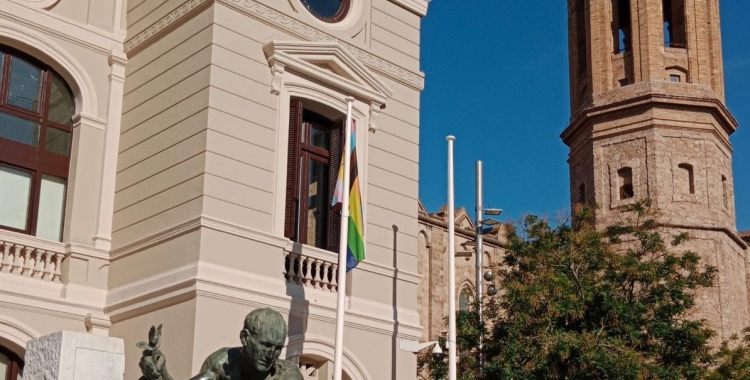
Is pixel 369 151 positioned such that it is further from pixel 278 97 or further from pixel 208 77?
pixel 208 77

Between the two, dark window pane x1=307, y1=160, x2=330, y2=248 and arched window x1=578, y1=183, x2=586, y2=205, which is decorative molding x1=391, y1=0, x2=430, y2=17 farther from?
arched window x1=578, y1=183, x2=586, y2=205

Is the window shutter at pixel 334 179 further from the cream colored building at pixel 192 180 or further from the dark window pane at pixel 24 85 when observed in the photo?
the dark window pane at pixel 24 85

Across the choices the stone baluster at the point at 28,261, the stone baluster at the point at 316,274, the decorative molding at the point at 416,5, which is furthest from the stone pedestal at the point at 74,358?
the decorative molding at the point at 416,5

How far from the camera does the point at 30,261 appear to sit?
17.3m

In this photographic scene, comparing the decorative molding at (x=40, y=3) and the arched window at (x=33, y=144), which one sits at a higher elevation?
the decorative molding at (x=40, y=3)

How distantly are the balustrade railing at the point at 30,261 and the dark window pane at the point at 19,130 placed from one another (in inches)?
76.6

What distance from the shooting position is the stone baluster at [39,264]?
1727 cm

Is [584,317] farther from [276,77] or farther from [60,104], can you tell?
[60,104]

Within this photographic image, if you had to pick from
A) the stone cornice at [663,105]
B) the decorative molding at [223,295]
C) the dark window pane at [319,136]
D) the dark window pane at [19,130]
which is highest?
the stone cornice at [663,105]

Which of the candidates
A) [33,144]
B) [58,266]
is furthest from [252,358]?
[33,144]

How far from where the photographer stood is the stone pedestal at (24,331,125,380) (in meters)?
9.05

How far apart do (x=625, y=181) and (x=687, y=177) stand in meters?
2.92

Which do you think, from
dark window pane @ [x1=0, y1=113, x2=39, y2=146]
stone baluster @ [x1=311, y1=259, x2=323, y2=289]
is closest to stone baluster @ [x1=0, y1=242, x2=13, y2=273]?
dark window pane @ [x1=0, y1=113, x2=39, y2=146]

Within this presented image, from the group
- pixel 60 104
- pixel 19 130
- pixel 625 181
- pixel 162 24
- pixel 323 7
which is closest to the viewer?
pixel 19 130
